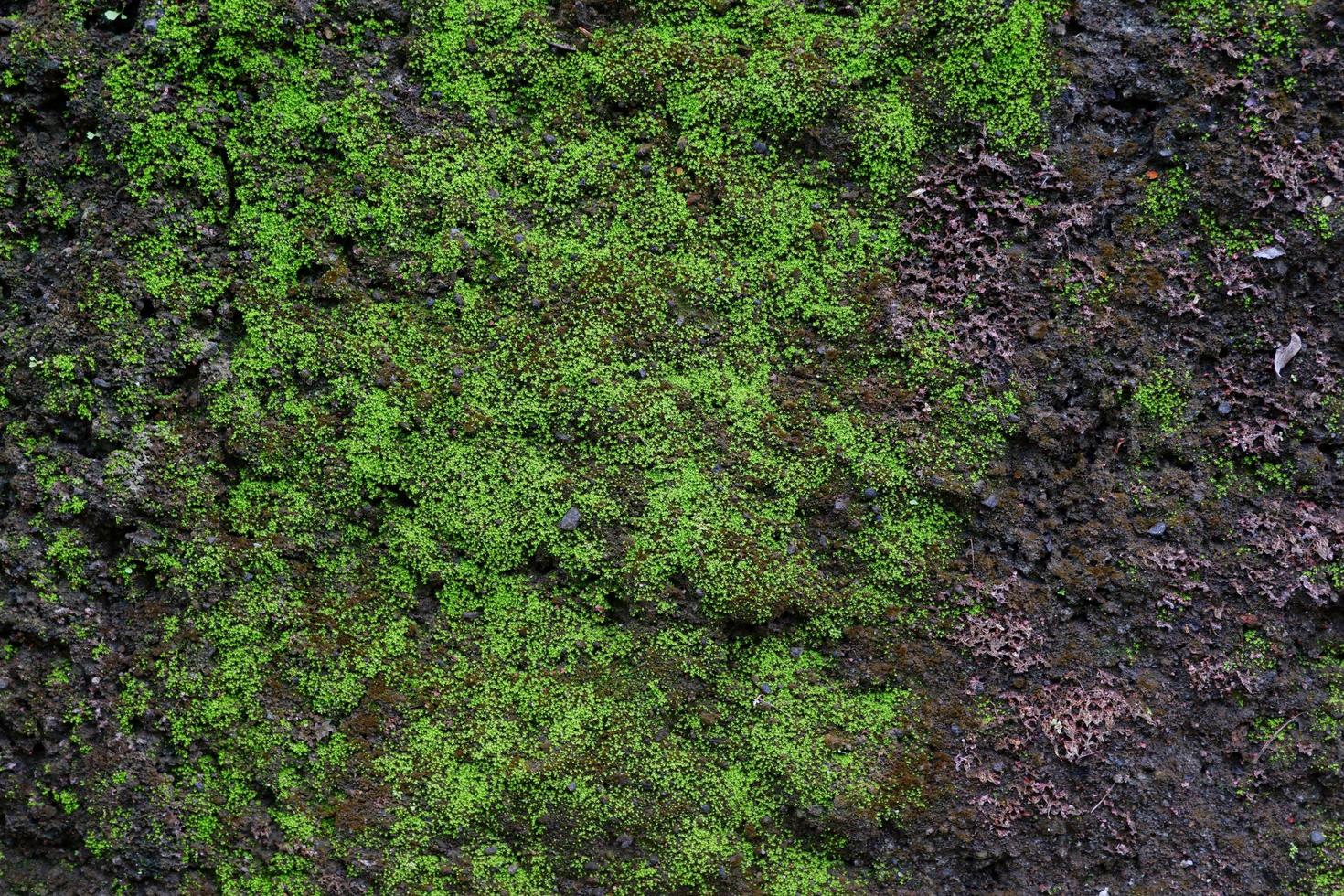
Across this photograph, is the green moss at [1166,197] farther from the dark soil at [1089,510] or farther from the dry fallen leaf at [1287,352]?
the dry fallen leaf at [1287,352]

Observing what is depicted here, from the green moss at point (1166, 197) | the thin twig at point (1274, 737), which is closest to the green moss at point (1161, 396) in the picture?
the green moss at point (1166, 197)

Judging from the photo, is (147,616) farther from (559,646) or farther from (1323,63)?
(1323,63)

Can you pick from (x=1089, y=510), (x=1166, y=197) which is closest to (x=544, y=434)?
(x=1089, y=510)

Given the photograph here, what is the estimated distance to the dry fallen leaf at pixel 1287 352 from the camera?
239 cm

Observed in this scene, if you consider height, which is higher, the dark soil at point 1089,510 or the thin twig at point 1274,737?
the dark soil at point 1089,510

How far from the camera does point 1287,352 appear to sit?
2.39 m

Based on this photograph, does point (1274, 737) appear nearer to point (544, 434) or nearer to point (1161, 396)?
point (1161, 396)

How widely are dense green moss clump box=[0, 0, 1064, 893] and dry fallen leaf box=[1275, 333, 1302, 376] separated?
0.82m

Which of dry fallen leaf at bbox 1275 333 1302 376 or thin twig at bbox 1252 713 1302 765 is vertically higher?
dry fallen leaf at bbox 1275 333 1302 376

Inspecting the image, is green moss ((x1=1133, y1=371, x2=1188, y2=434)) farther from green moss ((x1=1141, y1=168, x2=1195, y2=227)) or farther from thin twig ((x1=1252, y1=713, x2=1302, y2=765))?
thin twig ((x1=1252, y1=713, x2=1302, y2=765))

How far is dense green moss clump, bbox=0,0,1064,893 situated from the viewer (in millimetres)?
2414

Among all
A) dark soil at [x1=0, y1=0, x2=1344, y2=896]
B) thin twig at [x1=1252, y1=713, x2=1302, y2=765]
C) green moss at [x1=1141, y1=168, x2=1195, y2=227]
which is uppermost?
green moss at [x1=1141, y1=168, x2=1195, y2=227]

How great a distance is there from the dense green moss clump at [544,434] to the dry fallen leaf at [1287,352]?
0.82m

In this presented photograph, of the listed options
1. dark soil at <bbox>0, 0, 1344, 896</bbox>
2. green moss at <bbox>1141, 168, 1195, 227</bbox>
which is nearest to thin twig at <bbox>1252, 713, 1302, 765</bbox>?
dark soil at <bbox>0, 0, 1344, 896</bbox>
